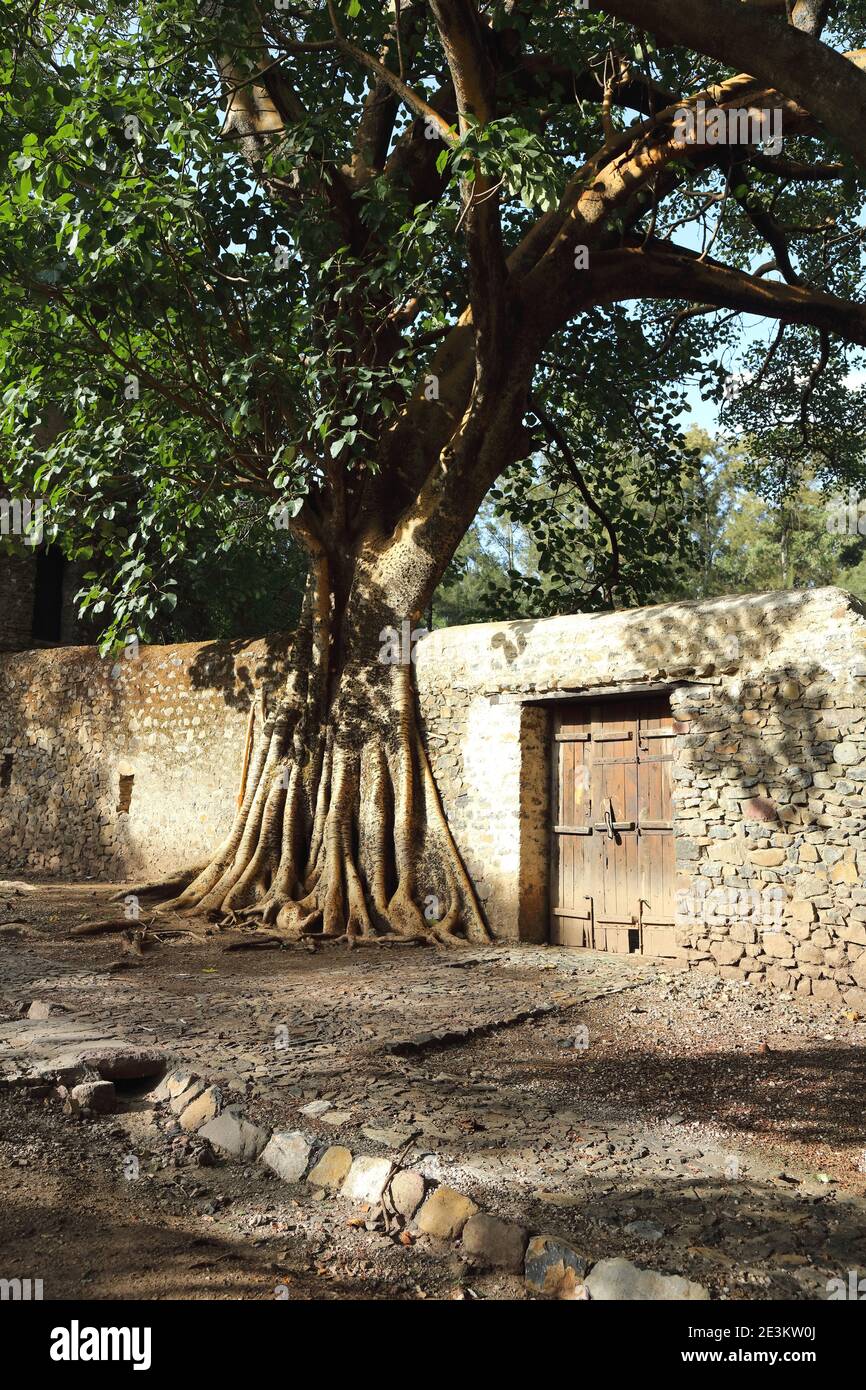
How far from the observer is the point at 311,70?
9.67m

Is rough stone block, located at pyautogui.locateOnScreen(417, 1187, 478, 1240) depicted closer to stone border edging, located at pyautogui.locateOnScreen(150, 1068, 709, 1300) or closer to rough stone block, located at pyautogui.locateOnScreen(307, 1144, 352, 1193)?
stone border edging, located at pyautogui.locateOnScreen(150, 1068, 709, 1300)

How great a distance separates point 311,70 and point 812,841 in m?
8.40

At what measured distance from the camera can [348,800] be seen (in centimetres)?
955

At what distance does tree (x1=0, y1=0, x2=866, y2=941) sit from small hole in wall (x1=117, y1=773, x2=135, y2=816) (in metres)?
2.91

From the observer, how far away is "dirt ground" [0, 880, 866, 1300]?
10.8ft

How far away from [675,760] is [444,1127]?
4638 mm

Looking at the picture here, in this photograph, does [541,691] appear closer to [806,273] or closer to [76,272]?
[76,272]

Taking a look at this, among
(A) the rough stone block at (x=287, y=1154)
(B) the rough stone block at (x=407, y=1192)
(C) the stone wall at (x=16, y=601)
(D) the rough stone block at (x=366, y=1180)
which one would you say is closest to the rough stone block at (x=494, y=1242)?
(B) the rough stone block at (x=407, y=1192)

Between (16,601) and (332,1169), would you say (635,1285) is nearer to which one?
(332,1169)

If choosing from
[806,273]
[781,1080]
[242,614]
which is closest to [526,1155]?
[781,1080]

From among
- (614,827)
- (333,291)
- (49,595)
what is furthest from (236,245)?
(49,595)

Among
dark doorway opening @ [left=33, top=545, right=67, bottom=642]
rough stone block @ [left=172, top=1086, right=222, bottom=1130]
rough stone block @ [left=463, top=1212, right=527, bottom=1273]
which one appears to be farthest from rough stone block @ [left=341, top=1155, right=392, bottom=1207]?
dark doorway opening @ [left=33, top=545, right=67, bottom=642]

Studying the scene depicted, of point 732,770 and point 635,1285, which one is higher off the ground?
point 732,770

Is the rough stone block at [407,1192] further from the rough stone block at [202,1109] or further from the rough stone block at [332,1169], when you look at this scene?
the rough stone block at [202,1109]
